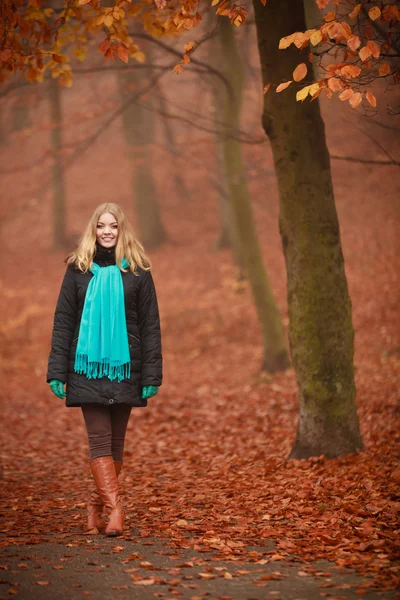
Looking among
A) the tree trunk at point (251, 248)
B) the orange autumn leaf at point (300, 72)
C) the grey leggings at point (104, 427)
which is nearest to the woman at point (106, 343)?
the grey leggings at point (104, 427)

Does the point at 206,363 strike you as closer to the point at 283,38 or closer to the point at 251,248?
the point at 251,248

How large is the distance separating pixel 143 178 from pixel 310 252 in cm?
1594

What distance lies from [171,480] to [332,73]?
4.01m

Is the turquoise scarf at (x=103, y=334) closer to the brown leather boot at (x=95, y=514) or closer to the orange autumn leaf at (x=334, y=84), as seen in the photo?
the brown leather boot at (x=95, y=514)

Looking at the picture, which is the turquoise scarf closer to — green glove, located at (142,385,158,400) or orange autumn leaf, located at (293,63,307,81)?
green glove, located at (142,385,158,400)

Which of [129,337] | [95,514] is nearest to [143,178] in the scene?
[129,337]

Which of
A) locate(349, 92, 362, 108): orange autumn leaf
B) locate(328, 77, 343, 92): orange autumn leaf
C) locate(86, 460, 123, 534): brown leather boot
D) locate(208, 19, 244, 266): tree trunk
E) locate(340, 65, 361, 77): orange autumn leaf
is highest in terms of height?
locate(208, 19, 244, 266): tree trunk

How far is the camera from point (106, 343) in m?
4.88

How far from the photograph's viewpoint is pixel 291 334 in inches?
255

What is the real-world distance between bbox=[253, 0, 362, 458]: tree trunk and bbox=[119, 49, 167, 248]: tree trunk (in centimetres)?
1429

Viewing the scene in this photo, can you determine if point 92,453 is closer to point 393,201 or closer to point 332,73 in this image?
point 332,73

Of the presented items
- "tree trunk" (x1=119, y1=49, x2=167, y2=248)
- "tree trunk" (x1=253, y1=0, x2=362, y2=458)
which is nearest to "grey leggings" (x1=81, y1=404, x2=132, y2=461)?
"tree trunk" (x1=253, y1=0, x2=362, y2=458)

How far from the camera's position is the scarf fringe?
4895 millimetres

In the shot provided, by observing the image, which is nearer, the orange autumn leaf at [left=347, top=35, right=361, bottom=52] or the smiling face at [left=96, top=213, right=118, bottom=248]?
the orange autumn leaf at [left=347, top=35, right=361, bottom=52]
